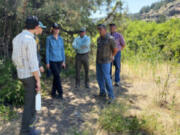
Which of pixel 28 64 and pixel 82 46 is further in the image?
pixel 82 46

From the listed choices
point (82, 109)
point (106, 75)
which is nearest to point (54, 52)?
point (106, 75)

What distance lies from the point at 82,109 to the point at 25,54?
6.40ft

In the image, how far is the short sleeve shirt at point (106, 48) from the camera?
3.90 m

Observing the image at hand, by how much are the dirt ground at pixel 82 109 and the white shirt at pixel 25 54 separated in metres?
1.15

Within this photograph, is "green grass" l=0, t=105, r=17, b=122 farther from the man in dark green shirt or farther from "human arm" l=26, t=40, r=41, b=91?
the man in dark green shirt

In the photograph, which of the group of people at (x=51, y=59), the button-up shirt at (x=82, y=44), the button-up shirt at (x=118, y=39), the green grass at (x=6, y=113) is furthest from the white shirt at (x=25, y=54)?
the button-up shirt at (x=118, y=39)

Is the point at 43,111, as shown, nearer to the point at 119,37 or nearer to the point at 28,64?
the point at 28,64

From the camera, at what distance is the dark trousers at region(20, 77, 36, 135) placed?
8.25ft

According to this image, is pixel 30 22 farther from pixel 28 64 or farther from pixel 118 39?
pixel 118 39

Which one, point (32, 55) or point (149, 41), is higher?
point (32, 55)

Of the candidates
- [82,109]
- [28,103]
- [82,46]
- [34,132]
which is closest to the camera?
[28,103]

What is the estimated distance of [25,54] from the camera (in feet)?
7.73

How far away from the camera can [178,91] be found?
182 inches

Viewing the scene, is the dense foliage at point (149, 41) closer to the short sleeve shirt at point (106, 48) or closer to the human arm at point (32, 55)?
the short sleeve shirt at point (106, 48)
